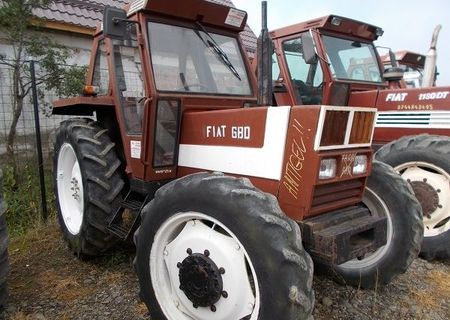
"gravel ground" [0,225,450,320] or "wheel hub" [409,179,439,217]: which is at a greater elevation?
"wheel hub" [409,179,439,217]

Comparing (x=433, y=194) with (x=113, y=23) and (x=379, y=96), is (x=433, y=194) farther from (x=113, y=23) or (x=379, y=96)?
(x=113, y=23)

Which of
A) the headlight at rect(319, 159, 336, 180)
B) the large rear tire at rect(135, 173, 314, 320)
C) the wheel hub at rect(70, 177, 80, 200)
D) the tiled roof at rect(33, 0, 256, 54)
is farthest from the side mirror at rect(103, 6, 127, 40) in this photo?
the tiled roof at rect(33, 0, 256, 54)

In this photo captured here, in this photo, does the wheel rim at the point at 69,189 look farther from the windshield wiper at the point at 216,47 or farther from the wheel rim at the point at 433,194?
the wheel rim at the point at 433,194

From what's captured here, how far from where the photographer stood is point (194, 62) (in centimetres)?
314

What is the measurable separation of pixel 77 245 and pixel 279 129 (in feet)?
7.43

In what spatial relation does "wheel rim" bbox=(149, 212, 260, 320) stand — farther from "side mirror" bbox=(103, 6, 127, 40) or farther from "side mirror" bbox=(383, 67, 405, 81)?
"side mirror" bbox=(383, 67, 405, 81)

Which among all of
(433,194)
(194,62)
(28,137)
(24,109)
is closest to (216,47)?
(194,62)

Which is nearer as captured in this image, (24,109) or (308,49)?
(308,49)

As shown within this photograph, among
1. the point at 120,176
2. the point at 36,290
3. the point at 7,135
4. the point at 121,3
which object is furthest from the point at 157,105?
the point at 121,3

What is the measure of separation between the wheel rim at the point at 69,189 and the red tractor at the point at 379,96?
2636mm

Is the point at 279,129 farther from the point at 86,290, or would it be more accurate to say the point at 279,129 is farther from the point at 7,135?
the point at 7,135

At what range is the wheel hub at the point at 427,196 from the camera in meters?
3.98

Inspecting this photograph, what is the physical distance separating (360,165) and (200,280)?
4.15ft

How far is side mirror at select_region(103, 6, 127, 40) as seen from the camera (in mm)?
2768
